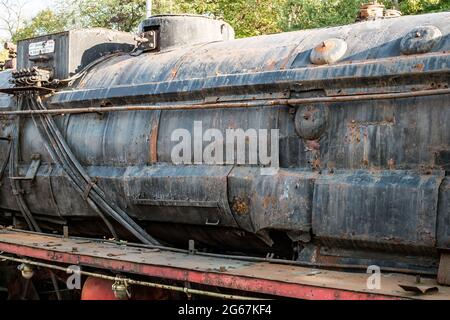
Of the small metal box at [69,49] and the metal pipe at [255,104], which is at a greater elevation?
the small metal box at [69,49]

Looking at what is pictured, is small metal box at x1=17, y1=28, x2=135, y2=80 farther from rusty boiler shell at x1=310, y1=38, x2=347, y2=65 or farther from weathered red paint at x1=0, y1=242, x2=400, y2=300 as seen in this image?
rusty boiler shell at x1=310, y1=38, x2=347, y2=65

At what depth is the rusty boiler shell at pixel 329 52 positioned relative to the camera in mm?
4703

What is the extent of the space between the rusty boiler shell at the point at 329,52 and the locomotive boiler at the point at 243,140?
1cm

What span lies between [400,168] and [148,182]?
2421mm

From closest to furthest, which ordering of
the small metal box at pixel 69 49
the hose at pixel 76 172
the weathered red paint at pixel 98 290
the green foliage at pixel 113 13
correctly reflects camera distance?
1. the weathered red paint at pixel 98 290
2. the hose at pixel 76 172
3. the small metal box at pixel 69 49
4. the green foliage at pixel 113 13

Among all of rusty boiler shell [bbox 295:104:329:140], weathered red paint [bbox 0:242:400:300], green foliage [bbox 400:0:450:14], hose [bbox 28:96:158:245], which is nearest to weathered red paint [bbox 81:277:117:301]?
weathered red paint [bbox 0:242:400:300]

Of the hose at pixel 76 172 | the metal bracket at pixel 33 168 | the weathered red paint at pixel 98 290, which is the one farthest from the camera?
the metal bracket at pixel 33 168

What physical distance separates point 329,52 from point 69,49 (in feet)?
11.3

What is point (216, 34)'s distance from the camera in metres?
7.25

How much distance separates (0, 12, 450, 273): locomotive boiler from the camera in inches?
165

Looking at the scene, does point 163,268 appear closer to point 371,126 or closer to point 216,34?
point 371,126

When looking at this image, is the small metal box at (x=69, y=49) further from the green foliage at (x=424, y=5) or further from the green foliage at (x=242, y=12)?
the green foliage at (x=242, y=12)

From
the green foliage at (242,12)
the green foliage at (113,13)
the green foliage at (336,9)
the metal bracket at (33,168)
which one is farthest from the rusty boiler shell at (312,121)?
the green foliage at (113,13)

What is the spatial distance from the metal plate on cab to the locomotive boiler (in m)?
0.04
